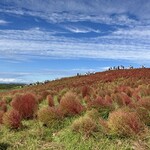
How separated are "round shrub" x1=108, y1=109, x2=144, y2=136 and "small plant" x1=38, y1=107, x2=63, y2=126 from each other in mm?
2713

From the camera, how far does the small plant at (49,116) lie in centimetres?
1283

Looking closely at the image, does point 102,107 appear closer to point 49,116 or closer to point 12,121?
point 49,116

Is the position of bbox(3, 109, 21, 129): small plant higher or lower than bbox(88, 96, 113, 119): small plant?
lower

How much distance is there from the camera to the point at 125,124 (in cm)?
1048

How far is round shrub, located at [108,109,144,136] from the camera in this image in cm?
1036

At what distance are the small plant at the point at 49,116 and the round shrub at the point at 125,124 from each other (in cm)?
271

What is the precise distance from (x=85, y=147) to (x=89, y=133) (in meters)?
0.95

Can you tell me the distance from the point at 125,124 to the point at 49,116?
10.9 ft

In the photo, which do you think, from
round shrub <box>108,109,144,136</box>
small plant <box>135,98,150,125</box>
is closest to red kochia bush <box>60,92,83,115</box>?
small plant <box>135,98,150,125</box>

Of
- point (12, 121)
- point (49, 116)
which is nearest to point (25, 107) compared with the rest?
point (12, 121)

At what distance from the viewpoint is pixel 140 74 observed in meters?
38.7

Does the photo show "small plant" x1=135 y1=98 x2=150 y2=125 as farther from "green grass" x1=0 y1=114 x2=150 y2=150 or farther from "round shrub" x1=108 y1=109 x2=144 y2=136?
"green grass" x1=0 y1=114 x2=150 y2=150

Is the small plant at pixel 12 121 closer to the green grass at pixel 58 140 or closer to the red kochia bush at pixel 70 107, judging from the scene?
the green grass at pixel 58 140

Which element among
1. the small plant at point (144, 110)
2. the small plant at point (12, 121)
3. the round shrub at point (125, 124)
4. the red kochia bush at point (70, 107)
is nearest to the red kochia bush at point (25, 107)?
the red kochia bush at point (70, 107)
